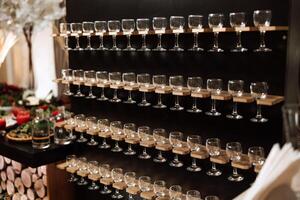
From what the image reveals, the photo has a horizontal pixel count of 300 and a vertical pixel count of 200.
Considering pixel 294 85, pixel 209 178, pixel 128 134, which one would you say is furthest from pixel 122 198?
pixel 294 85

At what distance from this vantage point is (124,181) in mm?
3336

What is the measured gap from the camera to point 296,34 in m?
2.23

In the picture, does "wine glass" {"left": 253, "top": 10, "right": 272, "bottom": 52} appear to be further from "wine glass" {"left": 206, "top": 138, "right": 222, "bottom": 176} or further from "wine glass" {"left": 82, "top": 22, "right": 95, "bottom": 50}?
"wine glass" {"left": 82, "top": 22, "right": 95, "bottom": 50}

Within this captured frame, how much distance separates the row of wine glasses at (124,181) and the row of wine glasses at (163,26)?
1050mm

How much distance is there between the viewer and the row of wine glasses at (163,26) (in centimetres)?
244

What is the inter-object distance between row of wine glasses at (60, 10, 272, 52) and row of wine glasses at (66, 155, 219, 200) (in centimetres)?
105

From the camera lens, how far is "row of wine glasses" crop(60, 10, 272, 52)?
2.44 m

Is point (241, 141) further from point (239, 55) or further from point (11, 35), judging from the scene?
point (11, 35)

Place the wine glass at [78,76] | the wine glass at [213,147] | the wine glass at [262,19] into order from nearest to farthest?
1. the wine glass at [262,19]
2. the wine glass at [213,147]
3. the wine glass at [78,76]

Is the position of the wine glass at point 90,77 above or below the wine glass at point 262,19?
below

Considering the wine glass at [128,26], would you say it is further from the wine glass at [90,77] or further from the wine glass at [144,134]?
the wine glass at [144,134]

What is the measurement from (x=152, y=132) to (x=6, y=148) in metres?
1.61

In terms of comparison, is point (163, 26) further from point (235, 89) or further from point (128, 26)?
point (235, 89)

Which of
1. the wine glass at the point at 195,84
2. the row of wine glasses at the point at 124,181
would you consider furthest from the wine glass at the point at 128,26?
the row of wine glasses at the point at 124,181
